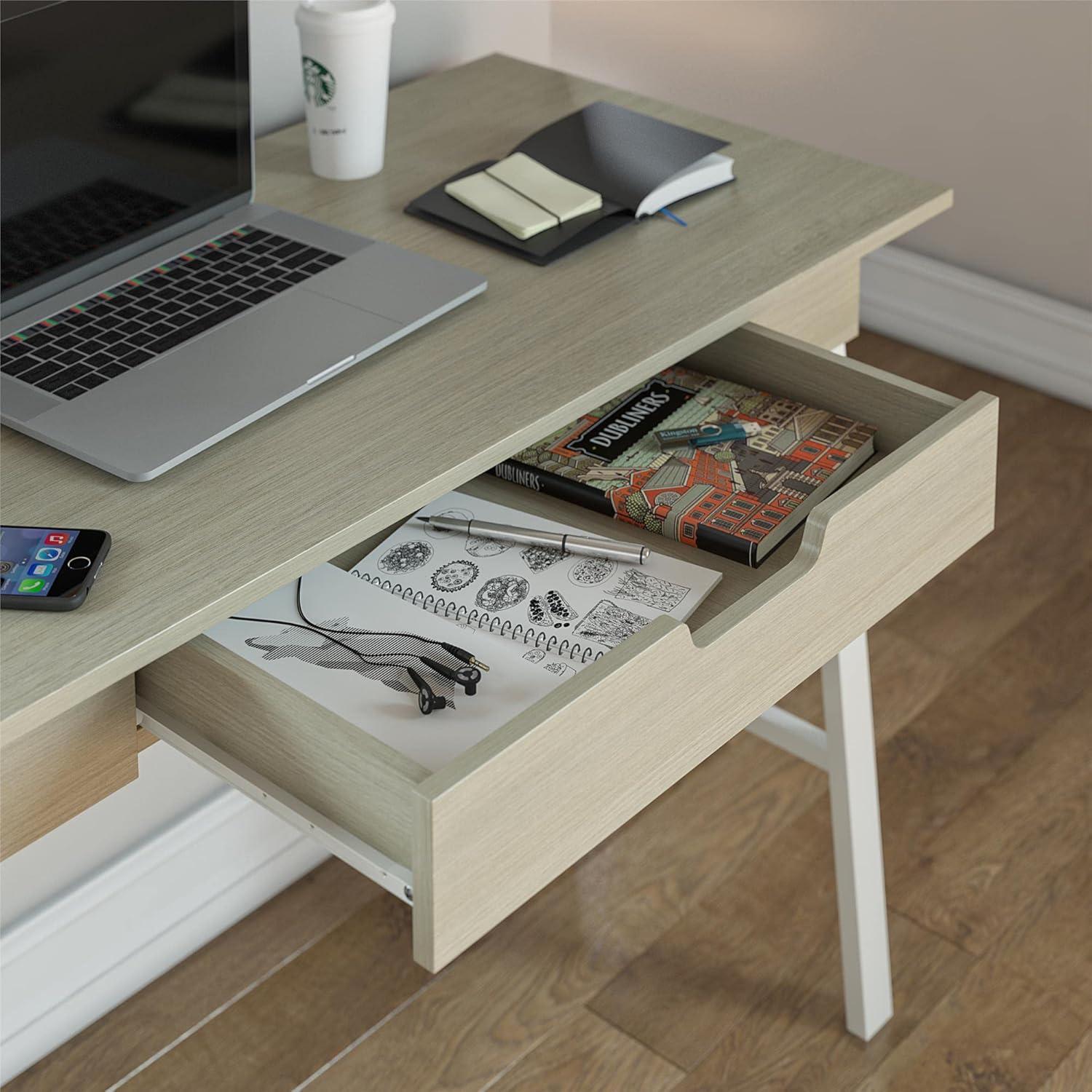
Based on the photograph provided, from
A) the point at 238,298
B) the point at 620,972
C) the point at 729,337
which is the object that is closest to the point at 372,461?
the point at 238,298

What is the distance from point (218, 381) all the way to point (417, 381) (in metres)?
0.13

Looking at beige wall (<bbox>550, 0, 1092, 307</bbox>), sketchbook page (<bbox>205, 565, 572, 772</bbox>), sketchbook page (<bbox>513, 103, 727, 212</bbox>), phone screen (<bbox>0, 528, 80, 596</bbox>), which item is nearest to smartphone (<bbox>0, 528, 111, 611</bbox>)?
phone screen (<bbox>0, 528, 80, 596</bbox>)

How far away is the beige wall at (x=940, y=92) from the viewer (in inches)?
90.7

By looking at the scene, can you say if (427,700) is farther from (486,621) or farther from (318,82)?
(318,82)

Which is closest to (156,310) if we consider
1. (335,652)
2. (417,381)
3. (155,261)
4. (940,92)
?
(155,261)

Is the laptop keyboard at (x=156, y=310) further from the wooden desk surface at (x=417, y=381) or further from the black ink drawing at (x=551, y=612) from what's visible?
the black ink drawing at (x=551, y=612)

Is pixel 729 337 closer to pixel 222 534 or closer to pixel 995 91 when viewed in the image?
pixel 222 534

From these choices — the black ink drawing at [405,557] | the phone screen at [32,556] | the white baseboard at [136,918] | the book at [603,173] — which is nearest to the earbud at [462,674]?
the black ink drawing at [405,557]

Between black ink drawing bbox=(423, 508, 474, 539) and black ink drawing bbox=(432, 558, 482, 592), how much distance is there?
3cm

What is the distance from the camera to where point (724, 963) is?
145 cm

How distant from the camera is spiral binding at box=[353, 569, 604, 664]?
0.88 m

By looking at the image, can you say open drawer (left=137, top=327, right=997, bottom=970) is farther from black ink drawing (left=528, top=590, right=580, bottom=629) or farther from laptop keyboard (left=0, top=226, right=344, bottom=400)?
laptop keyboard (left=0, top=226, right=344, bottom=400)

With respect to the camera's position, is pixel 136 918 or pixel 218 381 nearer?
pixel 218 381

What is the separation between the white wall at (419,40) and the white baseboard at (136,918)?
2.31 feet
